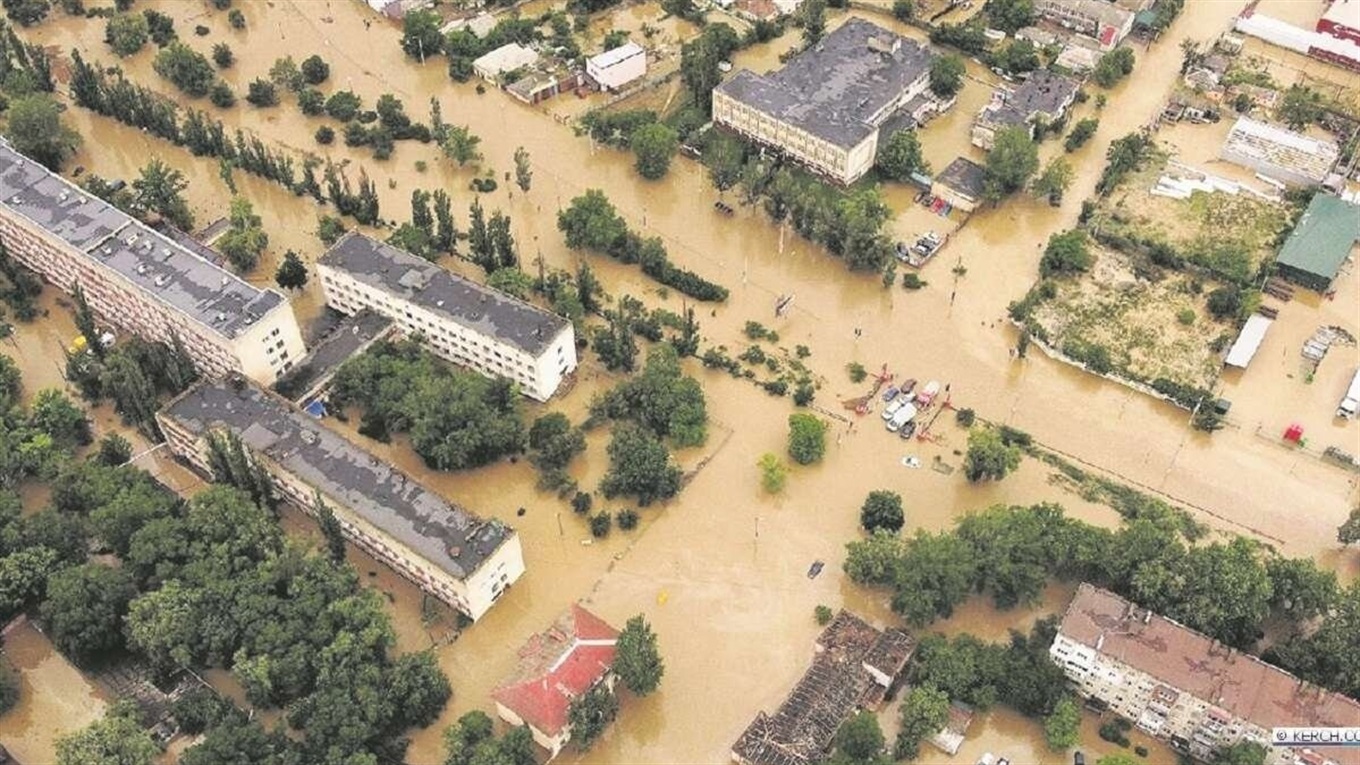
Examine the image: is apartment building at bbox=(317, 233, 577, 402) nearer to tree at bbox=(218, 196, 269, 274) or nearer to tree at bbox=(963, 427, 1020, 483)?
tree at bbox=(218, 196, 269, 274)

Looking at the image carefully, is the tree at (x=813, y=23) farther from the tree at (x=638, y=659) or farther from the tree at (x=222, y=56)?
the tree at (x=638, y=659)

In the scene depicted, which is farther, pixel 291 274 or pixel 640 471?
pixel 291 274

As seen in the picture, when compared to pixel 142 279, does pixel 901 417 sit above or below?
below

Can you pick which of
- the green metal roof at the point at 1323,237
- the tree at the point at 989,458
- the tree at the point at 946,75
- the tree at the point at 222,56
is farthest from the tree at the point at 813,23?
the tree at the point at 222,56

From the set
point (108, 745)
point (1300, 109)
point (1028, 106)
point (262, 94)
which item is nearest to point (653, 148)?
point (1028, 106)

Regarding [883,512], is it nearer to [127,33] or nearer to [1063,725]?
[1063,725]
